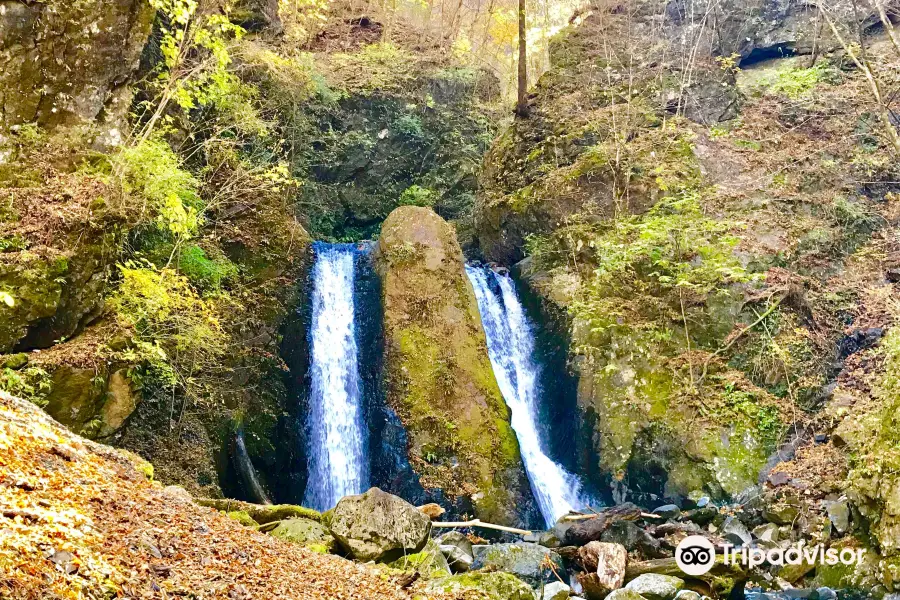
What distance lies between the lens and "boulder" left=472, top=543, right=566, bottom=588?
24.2 ft

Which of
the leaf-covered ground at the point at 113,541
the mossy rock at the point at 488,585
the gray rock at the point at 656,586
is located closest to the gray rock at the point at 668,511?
the gray rock at the point at 656,586

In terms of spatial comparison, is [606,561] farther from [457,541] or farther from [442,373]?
[442,373]

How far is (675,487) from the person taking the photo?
997 centimetres

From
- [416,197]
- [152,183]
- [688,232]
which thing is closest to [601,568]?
[688,232]

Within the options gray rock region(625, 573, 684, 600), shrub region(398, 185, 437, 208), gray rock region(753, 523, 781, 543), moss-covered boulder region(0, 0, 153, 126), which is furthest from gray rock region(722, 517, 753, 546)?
shrub region(398, 185, 437, 208)

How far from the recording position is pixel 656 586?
6.35 m

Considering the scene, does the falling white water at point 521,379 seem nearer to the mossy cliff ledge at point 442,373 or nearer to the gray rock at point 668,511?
the mossy cliff ledge at point 442,373

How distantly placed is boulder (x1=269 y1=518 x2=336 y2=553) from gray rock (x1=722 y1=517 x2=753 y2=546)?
560 cm

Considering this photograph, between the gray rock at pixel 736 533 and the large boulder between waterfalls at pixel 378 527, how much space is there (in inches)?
177

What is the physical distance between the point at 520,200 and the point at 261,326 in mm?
7533

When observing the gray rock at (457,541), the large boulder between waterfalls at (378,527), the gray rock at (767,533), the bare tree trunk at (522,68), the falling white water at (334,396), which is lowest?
the gray rock at (767,533)

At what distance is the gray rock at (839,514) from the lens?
7.33m

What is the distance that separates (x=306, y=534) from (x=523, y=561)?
312 cm

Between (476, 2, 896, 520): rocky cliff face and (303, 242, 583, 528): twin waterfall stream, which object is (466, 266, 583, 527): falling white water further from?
(476, 2, 896, 520): rocky cliff face
